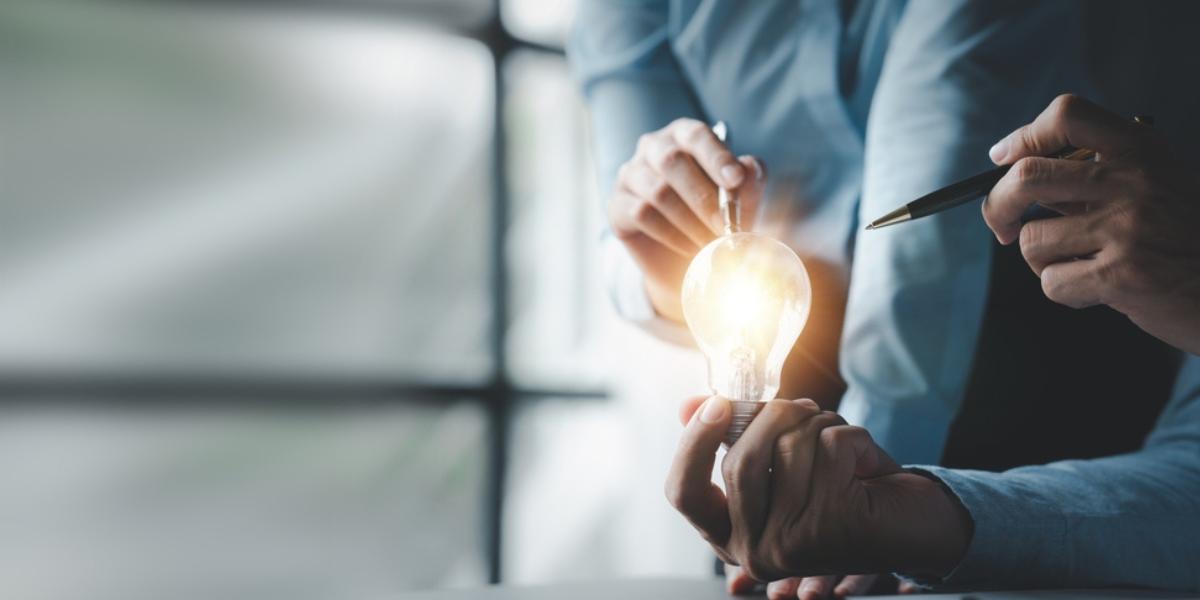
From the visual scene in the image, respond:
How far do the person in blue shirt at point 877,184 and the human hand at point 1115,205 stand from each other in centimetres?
16

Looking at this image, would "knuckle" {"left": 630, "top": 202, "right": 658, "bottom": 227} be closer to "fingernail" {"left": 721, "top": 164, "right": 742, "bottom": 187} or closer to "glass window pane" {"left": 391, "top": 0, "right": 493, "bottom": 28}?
"fingernail" {"left": 721, "top": 164, "right": 742, "bottom": 187}

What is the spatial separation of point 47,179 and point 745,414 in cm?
108

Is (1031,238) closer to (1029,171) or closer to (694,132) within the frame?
(1029,171)

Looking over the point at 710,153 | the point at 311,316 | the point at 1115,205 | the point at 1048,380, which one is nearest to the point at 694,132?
the point at 710,153

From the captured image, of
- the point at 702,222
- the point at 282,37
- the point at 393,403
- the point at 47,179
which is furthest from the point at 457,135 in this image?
the point at 702,222

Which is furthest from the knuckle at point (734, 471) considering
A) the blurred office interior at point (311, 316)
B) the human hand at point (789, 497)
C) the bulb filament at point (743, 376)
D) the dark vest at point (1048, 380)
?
the blurred office interior at point (311, 316)

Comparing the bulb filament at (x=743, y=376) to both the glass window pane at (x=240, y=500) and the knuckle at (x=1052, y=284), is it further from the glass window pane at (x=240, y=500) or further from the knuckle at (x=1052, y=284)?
the glass window pane at (x=240, y=500)

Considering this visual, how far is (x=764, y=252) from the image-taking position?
0.39 m

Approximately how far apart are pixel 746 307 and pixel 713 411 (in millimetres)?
112

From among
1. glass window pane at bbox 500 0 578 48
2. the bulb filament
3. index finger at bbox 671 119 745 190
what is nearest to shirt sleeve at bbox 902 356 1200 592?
the bulb filament

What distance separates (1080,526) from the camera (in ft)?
1.42

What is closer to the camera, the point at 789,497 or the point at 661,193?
the point at 789,497

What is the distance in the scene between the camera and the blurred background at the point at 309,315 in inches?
39.0

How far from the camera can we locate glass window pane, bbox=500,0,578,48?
1.38 m
